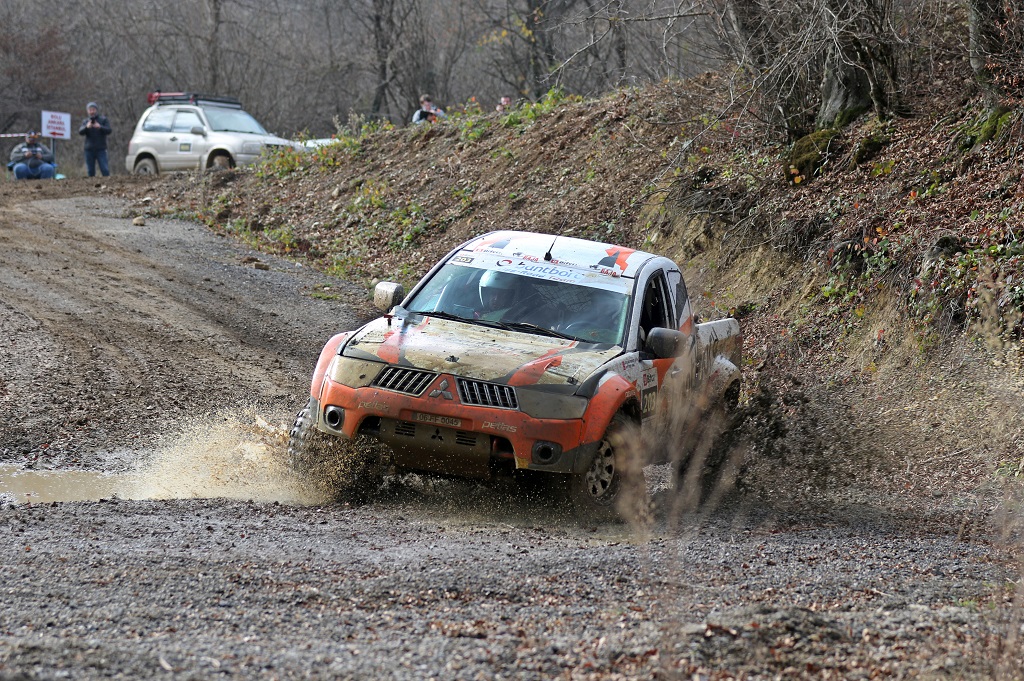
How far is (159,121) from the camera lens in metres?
27.4

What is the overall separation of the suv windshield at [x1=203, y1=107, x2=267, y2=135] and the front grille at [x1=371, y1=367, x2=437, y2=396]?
21123 millimetres

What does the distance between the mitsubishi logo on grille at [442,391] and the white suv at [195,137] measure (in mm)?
19515

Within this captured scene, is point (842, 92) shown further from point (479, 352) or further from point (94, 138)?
point (94, 138)

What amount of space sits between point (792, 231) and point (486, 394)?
7864mm

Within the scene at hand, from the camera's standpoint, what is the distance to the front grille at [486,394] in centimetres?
688

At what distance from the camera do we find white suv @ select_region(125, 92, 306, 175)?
2614 cm

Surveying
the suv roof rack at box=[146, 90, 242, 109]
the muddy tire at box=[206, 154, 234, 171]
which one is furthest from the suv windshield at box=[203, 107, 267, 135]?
the muddy tire at box=[206, 154, 234, 171]

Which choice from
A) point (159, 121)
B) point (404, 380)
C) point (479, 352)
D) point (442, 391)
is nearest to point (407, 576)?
point (442, 391)

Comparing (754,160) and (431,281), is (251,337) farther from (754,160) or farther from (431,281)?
(754,160)

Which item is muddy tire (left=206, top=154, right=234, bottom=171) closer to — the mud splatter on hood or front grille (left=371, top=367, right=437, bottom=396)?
the mud splatter on hood

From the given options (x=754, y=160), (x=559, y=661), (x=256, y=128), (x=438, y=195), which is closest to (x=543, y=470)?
(x=559, y=661)

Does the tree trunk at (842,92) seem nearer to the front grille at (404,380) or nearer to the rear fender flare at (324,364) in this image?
the rear fender flare at (324,364)

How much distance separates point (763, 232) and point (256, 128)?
16.4 meters

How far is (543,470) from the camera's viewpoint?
6.82 m
